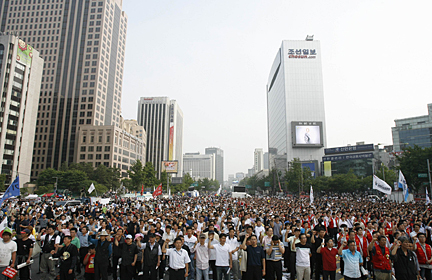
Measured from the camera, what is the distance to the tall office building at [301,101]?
10575 centimetres

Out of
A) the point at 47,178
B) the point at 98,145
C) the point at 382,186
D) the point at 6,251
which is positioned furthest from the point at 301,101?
the point at 6,251

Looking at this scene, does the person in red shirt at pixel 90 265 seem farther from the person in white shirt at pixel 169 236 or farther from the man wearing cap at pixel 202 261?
the man wearing cap at pixel 202 261

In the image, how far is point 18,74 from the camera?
63531mm

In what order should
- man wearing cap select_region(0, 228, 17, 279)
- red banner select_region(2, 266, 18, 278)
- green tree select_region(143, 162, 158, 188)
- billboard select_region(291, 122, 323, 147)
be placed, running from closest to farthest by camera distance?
1. red banner select_region(2, 266, 18, 278)
2. man wearing cap select_region(0, 228, 17, 279)
3. green tree select_region(143, 162, 158, 188)
4. billboard select_region(291, 122, 323, 147)

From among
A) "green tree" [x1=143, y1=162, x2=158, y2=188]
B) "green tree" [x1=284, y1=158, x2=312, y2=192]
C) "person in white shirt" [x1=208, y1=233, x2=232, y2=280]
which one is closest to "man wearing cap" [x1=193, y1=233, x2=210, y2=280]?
"person in white shirt" [x1=208, y1=233, x2=232, y2=280]

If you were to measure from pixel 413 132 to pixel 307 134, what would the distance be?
43.5 metres

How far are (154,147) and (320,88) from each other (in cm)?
9168

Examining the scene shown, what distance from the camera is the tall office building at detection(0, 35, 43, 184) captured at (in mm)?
60562

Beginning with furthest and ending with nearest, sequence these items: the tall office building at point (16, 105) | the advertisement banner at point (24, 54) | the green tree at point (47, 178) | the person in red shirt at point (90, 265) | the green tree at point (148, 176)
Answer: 1. the advertisement banner at point (24, 54)
2. the green tree at point (148, 176)
3. the tall office building at point (16, 105)
4. the green tree at point (47, 178)
5. the person in red shirt at point (90, 265)

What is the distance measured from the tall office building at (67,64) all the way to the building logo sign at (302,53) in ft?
222

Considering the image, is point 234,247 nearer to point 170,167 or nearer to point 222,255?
point 222,255

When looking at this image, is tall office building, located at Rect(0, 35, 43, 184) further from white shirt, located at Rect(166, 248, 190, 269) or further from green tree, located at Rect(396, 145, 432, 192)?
green tree, located at Rect(396, 145, 432, 192)

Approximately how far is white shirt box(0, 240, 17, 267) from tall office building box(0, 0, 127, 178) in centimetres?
8944

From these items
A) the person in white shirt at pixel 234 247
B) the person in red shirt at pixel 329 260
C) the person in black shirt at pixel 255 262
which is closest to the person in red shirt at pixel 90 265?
the person in white shirt at pixel 234 247
